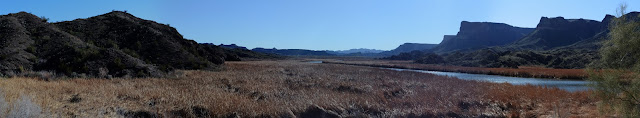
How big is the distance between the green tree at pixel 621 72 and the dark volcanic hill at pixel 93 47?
77.5 feet

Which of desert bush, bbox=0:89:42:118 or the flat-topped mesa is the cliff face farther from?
desert bush, bbox=0:89:42:118

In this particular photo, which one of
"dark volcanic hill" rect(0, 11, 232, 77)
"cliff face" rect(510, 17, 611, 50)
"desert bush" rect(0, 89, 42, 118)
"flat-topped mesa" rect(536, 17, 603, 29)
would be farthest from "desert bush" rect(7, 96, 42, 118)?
"flat-topped mesa" rect(536, 17, 603, 29)

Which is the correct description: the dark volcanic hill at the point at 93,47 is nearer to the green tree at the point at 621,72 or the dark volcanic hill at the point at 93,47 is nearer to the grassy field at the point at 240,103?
the grassy field at the point at 240,103

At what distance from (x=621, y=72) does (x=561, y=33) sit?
193741mm

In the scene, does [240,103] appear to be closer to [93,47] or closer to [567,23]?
[93,47]

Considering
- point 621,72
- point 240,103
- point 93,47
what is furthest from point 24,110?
point 621,72

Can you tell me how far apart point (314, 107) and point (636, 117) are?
11.6m

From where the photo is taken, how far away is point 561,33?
575 feet

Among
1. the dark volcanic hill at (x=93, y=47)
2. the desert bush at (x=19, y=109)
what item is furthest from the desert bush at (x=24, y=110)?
the dark volcanic hill at (x=93, y=47)

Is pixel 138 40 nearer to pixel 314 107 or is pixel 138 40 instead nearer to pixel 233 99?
pixel 233 99

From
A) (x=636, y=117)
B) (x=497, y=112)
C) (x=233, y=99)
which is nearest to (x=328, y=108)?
(x=233, y=99)

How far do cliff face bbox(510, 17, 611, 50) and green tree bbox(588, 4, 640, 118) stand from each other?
6695 inches

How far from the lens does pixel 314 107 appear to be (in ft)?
43.8

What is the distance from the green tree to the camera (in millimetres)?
13297
